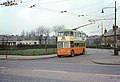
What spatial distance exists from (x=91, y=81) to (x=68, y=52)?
82.9 ft

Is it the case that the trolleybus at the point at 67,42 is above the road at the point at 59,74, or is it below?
above

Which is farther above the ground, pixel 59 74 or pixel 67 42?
pixel 67 42

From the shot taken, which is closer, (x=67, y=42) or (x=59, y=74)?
(x=59, y=74)

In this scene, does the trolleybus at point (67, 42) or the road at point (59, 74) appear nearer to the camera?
the road at point (59, 74)

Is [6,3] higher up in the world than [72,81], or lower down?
higher up

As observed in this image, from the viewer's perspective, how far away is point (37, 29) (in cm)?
13438

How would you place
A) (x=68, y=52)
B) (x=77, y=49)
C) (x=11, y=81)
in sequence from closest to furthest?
(x=11, y=81), (x=68, y=52), (x=77, y=49)

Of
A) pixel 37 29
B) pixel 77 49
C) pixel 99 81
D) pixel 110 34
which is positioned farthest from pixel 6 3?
pixel 37 29

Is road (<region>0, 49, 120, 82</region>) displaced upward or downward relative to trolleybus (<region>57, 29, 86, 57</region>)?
downward

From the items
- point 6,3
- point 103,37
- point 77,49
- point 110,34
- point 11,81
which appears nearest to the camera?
point 11,81

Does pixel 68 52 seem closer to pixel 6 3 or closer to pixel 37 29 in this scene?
pixel 6 3

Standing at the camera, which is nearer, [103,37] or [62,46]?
[62,46]

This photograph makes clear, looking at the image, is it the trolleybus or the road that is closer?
the road

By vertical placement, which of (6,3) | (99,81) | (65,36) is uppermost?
(6,3)
